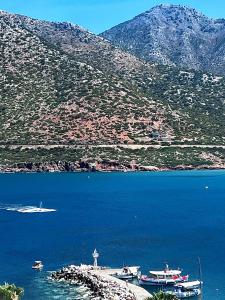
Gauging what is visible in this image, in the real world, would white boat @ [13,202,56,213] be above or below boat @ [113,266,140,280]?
above

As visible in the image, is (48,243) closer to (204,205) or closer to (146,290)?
(146,290)

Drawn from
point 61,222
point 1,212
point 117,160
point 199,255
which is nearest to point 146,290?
point 199,255

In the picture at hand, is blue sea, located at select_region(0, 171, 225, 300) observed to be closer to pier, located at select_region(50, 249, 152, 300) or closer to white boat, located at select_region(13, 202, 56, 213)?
pier, located at select_region(50, 249, 152, 300)

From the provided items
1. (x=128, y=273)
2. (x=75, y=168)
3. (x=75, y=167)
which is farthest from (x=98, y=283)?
(x=75, y=168)

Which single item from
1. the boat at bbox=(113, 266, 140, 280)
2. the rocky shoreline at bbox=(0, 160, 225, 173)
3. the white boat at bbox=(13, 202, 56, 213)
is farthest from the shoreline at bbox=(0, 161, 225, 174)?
the boat at bbox=(113, 266, 140, 280)

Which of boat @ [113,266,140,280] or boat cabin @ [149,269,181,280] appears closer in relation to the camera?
boat cabin @ [149,269,181,280]

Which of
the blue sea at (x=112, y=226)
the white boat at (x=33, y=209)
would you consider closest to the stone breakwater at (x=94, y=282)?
the blue sea at (x=112, y=226)
